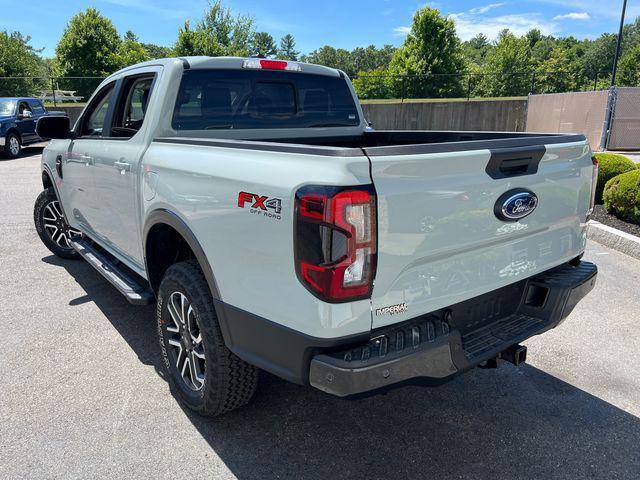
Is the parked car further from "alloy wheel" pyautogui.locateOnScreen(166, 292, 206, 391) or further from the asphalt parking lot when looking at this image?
"alloy wheel" pyautogui.locateOnScreen(166, 292, 206, 391)

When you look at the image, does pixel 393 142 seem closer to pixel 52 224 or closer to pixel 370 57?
pixel 52 224

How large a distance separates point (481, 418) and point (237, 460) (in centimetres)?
140

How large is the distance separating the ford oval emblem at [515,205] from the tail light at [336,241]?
0.75 m

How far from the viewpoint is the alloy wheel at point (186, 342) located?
2.83 meters

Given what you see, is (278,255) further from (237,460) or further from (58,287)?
(58,287)

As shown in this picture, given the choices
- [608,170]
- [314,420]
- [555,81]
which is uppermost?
[555,81]

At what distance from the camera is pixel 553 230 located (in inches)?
108

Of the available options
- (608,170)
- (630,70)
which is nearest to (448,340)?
(608,170)

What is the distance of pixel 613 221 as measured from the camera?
719 cm

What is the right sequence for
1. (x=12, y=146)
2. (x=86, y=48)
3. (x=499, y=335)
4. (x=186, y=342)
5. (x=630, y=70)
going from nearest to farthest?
(x=499, y=335) → (x=186, y=342) → (x=12, y=146) → (x=86, y=48) → (x=630, y=70)

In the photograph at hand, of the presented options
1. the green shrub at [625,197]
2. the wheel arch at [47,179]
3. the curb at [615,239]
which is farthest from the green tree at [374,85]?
the wheel arch at [47,179]

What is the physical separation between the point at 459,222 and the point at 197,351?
5.20ft

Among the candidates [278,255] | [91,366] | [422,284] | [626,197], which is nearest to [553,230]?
[422,284]

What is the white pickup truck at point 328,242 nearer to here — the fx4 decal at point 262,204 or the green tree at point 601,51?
the fx4 decal at point 262,204
